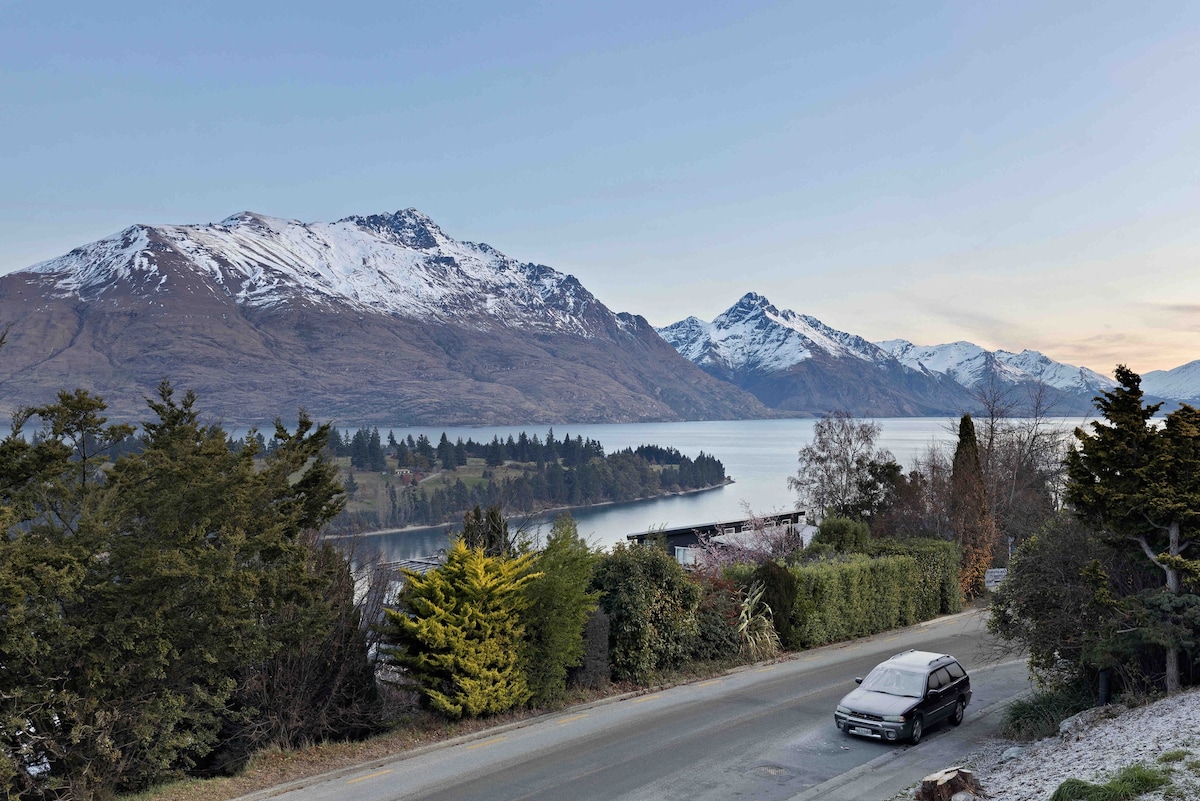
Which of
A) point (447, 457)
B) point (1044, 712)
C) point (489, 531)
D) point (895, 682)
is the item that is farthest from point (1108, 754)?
point (447, 457)

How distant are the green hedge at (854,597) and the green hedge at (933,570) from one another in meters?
0.75

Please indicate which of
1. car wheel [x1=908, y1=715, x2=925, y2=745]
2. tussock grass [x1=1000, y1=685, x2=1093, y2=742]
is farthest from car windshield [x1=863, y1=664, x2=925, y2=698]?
tussock grass [x1=1000, y1=685, x2=1093, y2=742]

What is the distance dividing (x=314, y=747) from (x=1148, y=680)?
1303 cm

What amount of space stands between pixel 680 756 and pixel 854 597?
39.8 feet

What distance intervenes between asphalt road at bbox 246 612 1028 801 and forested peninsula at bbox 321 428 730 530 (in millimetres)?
→ 107671

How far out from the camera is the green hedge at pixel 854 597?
22.3m

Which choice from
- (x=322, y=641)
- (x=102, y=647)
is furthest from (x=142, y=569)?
(x=322, y=641)

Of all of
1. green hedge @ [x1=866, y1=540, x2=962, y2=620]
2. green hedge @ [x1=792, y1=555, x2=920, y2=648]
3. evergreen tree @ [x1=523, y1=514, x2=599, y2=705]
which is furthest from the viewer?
green hedge @ [x1=866, y1=540, x2=962, y2=620]

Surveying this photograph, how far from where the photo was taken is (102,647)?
10.6m

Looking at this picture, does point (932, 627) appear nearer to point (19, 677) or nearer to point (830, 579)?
point (830, 579)

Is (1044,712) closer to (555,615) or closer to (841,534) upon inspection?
(555,615)

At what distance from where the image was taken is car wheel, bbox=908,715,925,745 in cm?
1400

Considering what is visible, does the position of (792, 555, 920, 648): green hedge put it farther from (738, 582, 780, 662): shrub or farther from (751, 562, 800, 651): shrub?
(738, 582, 780, 662): shrub

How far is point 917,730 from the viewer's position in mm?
14078
